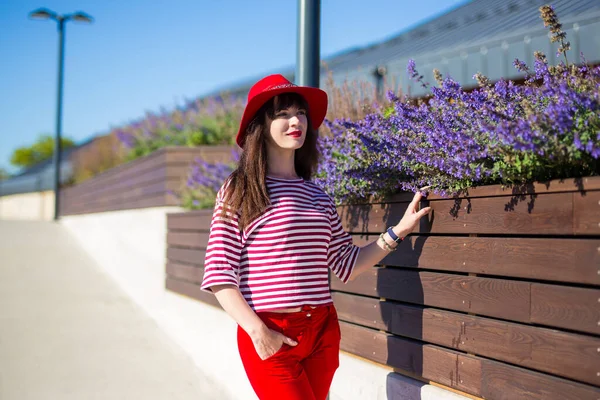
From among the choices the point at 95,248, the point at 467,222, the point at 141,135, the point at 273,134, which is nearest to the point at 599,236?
the point at 467,222

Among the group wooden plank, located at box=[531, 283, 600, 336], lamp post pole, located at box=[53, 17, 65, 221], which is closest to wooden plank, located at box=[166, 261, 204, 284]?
wooden plank, located at box=[531, 283, 600, 336]

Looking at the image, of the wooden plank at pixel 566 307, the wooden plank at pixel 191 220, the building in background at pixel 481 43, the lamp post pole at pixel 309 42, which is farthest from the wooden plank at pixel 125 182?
the wooden plank at pixel 566 307

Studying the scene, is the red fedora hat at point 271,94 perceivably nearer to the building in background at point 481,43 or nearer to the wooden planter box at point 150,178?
the building in background at point 481,43

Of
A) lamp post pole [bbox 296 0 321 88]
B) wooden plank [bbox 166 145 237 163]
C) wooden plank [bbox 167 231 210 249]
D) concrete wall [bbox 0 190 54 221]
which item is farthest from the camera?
concrete wall [bbox 0 190 54 221]

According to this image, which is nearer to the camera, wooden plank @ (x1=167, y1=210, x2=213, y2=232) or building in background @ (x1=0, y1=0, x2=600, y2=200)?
wooden plank @ (x1=167, y1=210, x2=213, y2=232)

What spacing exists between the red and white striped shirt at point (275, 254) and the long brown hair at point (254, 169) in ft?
0.11

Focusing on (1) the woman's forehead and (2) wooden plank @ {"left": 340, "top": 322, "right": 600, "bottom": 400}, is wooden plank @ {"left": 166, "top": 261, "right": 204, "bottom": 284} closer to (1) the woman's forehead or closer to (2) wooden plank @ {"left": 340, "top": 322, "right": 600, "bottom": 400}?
(2) wooden plank @ {"left": 340, "top": 322, "right": 600, "bottom": 400}

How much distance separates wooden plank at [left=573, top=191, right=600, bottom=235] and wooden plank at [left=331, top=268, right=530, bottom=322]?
12.5 inches

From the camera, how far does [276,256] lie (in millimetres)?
2430

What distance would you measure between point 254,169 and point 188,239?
11.9 ft

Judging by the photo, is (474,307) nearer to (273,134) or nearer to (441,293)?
(441,293)

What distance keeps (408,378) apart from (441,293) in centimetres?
47

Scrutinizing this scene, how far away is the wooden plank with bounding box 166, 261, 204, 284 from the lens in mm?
5762

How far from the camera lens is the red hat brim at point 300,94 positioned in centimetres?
257
